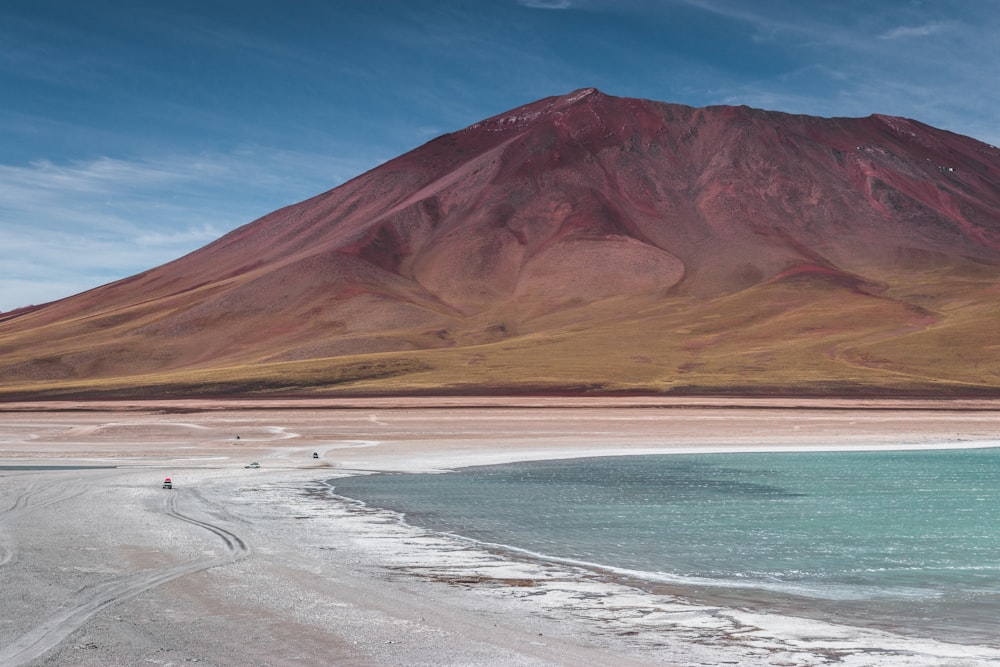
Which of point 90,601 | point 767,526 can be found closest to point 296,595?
point 90,601

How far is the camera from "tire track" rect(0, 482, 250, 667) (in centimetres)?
1195

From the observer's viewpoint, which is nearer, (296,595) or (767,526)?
(296,595)

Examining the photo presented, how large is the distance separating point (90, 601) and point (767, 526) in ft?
Answer: 56.3

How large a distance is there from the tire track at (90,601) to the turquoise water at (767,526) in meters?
6.49

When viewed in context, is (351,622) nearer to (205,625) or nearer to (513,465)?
(205,625)

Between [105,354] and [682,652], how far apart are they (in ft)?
640

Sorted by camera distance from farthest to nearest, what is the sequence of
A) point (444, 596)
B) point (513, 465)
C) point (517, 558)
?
point (513, 465)
point (517, 558)
point (444, 596)

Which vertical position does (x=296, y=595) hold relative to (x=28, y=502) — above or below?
above

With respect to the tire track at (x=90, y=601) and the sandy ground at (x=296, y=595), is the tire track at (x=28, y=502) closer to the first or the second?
the sandy ground at (x=296, y=595)

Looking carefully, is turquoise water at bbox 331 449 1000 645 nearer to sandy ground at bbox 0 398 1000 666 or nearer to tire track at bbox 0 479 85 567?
sandy ground at bbox 0 398 1000 666

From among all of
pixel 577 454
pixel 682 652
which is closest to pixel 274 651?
pixel 682 652

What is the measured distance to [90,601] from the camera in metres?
14.7

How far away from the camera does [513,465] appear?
45594 mm

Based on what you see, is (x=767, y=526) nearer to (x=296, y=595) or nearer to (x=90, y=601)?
(x=296, y=595)
